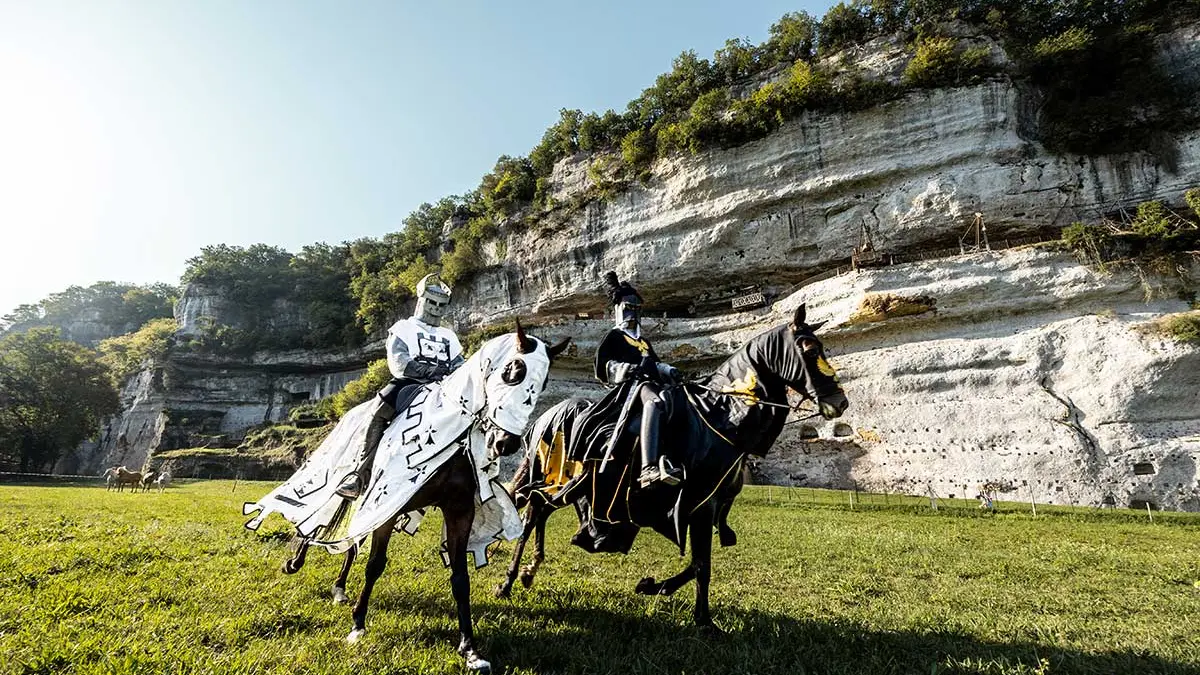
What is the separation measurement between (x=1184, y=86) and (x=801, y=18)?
58.8 ft

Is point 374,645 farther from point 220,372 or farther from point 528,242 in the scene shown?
point 220,372

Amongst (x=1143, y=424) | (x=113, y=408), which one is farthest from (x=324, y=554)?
(x=113, y=408)

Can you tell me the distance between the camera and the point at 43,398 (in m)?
36.4

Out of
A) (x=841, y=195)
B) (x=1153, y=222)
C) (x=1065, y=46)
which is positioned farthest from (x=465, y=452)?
(x=1065, y=46)

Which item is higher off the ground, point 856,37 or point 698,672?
point 856,37

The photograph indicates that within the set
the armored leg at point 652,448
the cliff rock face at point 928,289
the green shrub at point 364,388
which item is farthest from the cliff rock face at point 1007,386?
the green shrub at point 364,388

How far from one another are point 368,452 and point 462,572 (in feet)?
4.78

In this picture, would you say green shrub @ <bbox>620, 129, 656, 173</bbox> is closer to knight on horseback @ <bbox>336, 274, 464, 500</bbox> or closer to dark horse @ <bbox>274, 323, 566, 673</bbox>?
knight on horseback @ <bbox>336, 274, 464, 500</bbox>

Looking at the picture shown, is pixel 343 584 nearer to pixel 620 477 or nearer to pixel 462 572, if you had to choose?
pixel 462 572

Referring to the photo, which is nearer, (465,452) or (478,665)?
(478,665)

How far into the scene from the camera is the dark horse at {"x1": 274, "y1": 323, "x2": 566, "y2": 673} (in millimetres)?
3590

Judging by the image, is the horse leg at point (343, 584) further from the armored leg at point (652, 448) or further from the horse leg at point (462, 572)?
the armored leg at point (652, 448)

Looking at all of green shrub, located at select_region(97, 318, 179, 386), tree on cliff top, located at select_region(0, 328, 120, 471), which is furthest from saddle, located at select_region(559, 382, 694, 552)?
green shrub, located at select_region(97, 318, 179, 386)

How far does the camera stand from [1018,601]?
5.16m
